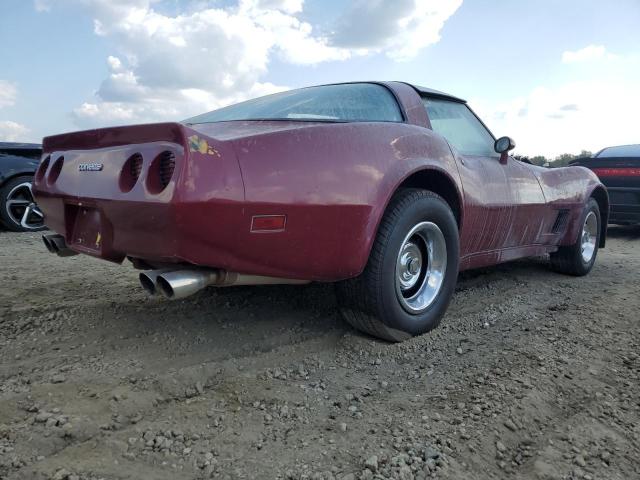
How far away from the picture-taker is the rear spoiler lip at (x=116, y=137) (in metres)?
1.91

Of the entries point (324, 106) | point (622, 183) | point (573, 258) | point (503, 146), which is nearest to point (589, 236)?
point (573, 258)

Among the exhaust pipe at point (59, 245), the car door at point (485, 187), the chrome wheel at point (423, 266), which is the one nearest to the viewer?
the exhaust pipe at point (59, 245)

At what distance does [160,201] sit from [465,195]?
1.86 metres

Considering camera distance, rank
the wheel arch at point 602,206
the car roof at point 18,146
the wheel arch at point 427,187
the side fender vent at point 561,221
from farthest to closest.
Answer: the car roof at point 18,146
the wheel arch at point 602,206
the side fender vent at point 561,221
the wheel arch at point 427,187

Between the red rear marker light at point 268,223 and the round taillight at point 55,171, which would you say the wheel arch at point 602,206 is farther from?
the round taillight at point 55,171

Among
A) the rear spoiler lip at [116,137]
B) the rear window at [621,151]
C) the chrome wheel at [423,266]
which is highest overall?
the rear window at [621,151]

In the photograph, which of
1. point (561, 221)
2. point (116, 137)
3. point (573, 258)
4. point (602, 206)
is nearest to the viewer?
point (116, 137)

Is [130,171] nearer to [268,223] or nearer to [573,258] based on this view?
[268,223]

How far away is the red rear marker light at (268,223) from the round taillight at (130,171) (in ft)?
1.66

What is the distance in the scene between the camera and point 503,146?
11.6ft

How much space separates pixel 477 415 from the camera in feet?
6.28

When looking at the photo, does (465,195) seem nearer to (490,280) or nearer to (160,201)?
(490,280)

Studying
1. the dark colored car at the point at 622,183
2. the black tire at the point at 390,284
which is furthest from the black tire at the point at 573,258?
the dark colored car at the point at 622,183

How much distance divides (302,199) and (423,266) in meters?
1.04
